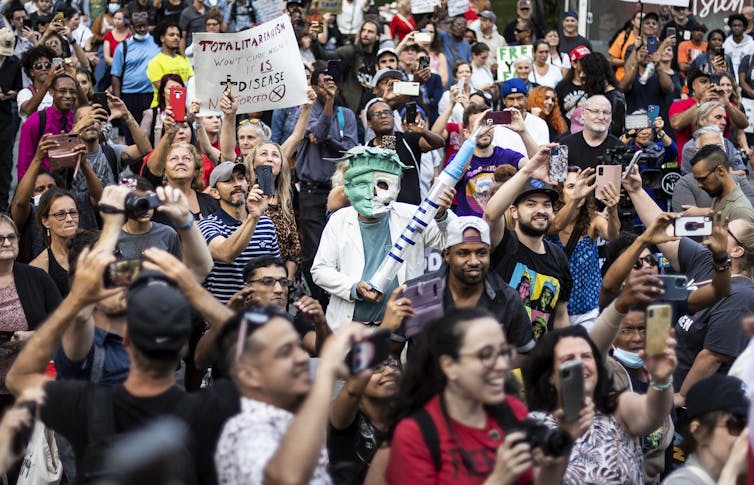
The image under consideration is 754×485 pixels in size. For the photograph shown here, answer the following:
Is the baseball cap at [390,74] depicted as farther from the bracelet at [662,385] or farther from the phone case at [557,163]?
the bracelet at [662,385]

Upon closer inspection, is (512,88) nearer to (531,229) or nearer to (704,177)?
(704,177)

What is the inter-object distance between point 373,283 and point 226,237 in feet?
4.13

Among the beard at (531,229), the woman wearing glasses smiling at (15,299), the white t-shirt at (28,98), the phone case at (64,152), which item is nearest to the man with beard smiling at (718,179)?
the beard at (531,229)

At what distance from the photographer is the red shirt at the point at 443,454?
13.4 feet

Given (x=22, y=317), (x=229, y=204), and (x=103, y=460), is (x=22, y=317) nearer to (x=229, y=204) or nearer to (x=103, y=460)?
(x=229, y=204)

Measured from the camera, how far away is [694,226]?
20.4 feet

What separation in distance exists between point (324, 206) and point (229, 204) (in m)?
2.12

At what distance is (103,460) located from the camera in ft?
12.6

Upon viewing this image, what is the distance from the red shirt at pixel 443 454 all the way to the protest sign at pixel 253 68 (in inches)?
224

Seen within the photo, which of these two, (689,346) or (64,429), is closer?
(64,429)

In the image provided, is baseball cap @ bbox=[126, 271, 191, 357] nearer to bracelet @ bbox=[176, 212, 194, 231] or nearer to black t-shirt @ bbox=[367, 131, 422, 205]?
bracelet @ bbox=[176, 212, 194, 231]

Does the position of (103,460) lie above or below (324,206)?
above

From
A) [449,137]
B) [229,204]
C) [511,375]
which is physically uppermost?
[511,375]

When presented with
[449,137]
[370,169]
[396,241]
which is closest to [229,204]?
[370,169]
